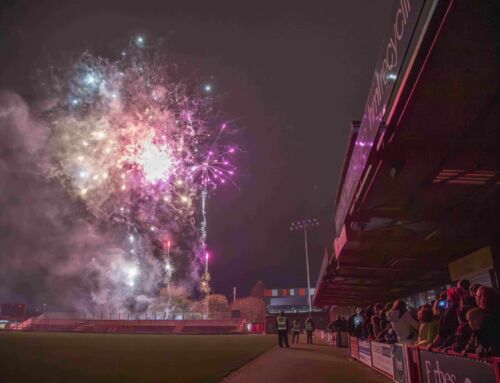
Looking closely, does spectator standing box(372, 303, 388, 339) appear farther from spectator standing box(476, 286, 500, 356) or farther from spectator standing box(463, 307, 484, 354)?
spectator standing box(476, 286, 500, 356)

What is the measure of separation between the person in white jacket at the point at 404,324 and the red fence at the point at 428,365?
10.7 inches

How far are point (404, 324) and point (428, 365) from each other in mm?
2449

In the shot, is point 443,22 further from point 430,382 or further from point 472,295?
point 430,382

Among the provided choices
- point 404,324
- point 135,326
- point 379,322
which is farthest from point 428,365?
point 135,326

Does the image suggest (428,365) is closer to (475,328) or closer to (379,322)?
(475,328)

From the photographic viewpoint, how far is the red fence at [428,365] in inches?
173

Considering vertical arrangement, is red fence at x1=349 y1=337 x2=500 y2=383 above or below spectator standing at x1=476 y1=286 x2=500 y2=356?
below

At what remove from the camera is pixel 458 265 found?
13.1 metres

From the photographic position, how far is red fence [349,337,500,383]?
4.40 metres

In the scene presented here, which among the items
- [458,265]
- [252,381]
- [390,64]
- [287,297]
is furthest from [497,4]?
[287,297]

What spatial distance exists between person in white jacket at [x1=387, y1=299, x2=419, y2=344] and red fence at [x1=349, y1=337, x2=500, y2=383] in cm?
27

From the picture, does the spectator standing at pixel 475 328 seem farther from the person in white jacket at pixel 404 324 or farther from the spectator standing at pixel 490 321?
the person in white jacket at pixel 404 324

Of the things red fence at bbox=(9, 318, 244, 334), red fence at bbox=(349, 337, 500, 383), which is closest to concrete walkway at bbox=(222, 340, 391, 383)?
red fence at bbox=(349, 337, 500, 383)

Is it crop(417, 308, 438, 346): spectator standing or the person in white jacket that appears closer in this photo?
crop(417, 308, 438, 346): spectator standing
